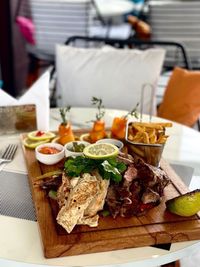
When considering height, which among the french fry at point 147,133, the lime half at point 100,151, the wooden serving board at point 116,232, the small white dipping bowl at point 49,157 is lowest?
the small white dipping bowl at point 49,157

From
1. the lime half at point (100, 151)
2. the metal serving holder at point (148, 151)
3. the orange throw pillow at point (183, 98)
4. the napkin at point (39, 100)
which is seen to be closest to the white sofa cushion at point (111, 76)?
the orange throw pillow at point (183, 98)

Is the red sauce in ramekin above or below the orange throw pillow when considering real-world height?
above

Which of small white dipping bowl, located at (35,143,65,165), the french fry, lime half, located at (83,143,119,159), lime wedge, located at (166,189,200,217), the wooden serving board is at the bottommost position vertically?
small white dipping bowl, located at (35,143,65,165)

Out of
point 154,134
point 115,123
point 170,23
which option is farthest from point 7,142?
point 170,23

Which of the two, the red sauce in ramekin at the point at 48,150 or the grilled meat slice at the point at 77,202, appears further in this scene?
the red sauce in ramekin at the point at 48,150

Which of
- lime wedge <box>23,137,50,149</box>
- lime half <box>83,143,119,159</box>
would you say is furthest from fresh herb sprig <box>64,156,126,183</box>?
lime wedge <box>23,137,50,149</box>

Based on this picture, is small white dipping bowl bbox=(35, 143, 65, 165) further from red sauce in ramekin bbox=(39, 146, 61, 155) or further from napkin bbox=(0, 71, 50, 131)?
napkin bbox=(0, 71, 50, 131)

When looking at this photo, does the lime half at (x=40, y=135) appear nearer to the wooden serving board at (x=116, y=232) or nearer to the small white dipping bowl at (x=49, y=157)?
the small white dipping bowl at (x=49, y=157)
